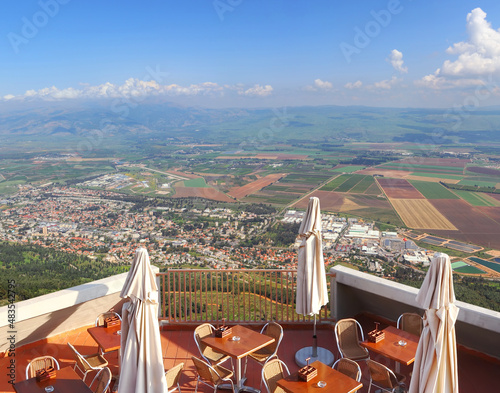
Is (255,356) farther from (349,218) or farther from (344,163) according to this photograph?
(344,163)

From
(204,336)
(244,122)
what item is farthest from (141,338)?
(244,122)

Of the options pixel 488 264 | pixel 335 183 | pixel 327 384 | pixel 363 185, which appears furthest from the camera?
pixel 335 183

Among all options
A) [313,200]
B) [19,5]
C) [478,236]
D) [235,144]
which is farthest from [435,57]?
[313,200]

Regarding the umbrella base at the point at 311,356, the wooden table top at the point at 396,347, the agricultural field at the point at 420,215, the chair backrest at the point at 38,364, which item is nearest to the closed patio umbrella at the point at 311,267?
the umbrella base at the point at 311,356

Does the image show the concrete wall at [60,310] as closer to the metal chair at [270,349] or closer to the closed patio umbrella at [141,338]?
the closed patio umbrella at [141,338]

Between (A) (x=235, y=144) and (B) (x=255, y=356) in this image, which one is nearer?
(B) (x=255, y=356)

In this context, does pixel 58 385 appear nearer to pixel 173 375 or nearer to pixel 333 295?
pixel 173 375

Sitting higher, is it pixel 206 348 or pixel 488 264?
pixel 206 348
